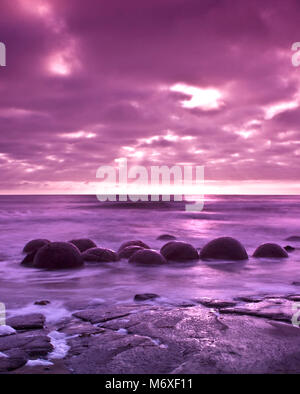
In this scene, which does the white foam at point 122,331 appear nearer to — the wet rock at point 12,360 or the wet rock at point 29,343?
the wet rock at point 29,343

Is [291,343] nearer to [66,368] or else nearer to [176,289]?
[66,368]

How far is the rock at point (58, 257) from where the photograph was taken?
781 centimetres

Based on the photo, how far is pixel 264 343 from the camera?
3.42 metres

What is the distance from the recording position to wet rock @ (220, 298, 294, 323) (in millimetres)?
4366

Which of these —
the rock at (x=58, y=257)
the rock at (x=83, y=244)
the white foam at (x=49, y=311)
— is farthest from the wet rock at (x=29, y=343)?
the rock at (x=83, y=244)

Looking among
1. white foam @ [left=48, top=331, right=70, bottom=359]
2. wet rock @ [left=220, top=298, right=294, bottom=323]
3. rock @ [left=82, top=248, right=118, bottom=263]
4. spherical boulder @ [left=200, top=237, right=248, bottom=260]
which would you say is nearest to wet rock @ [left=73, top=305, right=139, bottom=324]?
white foam @ [left=48, top=331, right=70, bottom=359]

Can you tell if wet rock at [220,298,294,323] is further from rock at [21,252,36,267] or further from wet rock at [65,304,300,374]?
rock at [21,252,36,267]

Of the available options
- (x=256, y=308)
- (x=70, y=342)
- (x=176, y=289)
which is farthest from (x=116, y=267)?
(x=70, y=342)

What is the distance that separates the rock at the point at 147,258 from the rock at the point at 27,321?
12.4 ft

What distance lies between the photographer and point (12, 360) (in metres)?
3.03

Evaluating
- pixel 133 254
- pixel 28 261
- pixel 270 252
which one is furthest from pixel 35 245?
pixel 270 252

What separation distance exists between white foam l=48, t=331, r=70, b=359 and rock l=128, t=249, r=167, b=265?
14.3ft

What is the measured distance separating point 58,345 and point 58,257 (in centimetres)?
461
